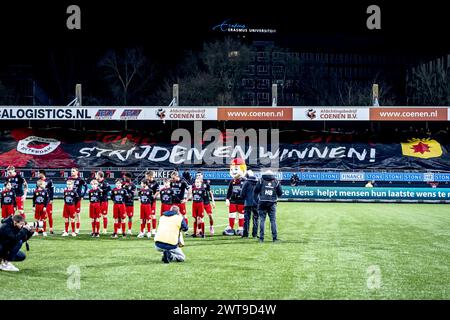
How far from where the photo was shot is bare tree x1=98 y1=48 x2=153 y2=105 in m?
75.2

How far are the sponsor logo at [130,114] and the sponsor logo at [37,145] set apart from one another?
263 inches

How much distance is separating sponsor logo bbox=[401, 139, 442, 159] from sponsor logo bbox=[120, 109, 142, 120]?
19.6m

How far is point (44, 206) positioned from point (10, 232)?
8.32 meters

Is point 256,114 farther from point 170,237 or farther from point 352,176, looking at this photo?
point 170,237

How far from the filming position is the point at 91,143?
47.5 metres

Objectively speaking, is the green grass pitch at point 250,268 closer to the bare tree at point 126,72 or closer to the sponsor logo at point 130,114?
the sponsor logo at point 130,114

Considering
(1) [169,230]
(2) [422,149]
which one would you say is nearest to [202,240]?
(1) [169,230]

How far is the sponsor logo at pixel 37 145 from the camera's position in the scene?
4653cm

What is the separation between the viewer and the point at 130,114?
43.8m

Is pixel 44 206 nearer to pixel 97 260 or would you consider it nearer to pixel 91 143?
pixel 97 260

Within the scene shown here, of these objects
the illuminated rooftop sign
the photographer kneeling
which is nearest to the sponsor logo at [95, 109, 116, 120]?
the photographer kneeling

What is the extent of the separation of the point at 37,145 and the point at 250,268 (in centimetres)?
3651

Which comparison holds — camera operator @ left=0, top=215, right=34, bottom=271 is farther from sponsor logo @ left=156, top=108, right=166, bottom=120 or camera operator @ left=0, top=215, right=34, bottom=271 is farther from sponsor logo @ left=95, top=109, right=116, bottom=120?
sponsor logo @ left=95, top=109, right=116, bottom=120

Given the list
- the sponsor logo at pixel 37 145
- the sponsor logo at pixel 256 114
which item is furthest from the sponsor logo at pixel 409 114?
the sponsor logo at pixel 37 145
